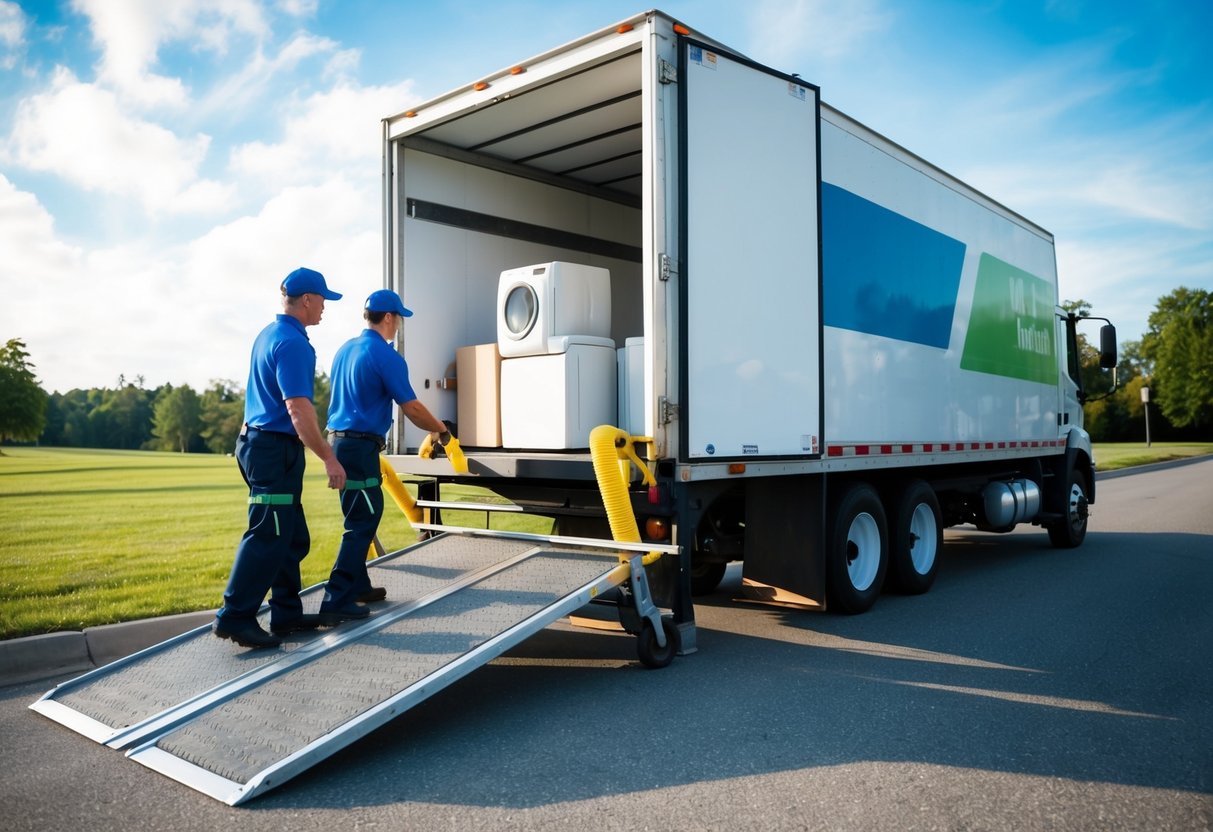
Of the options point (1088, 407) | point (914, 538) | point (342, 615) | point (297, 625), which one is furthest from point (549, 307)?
point (1088, 407)

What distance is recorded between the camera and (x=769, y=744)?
157 inches

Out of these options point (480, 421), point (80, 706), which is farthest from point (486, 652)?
point (480, 421)

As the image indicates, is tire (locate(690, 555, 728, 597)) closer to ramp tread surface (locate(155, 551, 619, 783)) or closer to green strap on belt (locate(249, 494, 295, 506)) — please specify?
ramp tread surface (locate(155, 551, 619, 783))

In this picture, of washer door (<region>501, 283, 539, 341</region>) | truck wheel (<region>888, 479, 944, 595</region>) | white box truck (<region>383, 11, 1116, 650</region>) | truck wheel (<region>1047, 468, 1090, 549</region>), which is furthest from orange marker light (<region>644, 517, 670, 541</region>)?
truck wheel (<region>1047, 468, 1090, 549</region>)

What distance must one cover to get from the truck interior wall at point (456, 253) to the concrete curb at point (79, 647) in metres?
2.08

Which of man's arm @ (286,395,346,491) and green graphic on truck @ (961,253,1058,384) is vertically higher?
green graphic on truck @ (961,253,1058,384)

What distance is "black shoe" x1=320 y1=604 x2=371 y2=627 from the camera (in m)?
4.95

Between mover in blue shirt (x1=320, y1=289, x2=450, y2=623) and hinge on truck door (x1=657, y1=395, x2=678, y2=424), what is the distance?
4.45 ft

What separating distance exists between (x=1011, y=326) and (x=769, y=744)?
6909 mm

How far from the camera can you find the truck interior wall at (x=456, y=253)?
6.81 meters

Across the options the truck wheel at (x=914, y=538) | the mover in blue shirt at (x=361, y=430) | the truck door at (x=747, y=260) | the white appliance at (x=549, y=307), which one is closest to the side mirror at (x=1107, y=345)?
the truck wheel at (x=914, y=538)

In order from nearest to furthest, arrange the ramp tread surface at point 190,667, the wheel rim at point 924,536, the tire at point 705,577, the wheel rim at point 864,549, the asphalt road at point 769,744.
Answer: the asphalt road at point 769,744, the ramp tread surface at point 190,667, the wheel rim at point 864,549, the wheel rim at point 924,536, the tire at point 705,577

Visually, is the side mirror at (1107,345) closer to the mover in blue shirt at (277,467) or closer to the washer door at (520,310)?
the washer door at (520,310)

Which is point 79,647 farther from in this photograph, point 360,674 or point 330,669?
point 360,674
